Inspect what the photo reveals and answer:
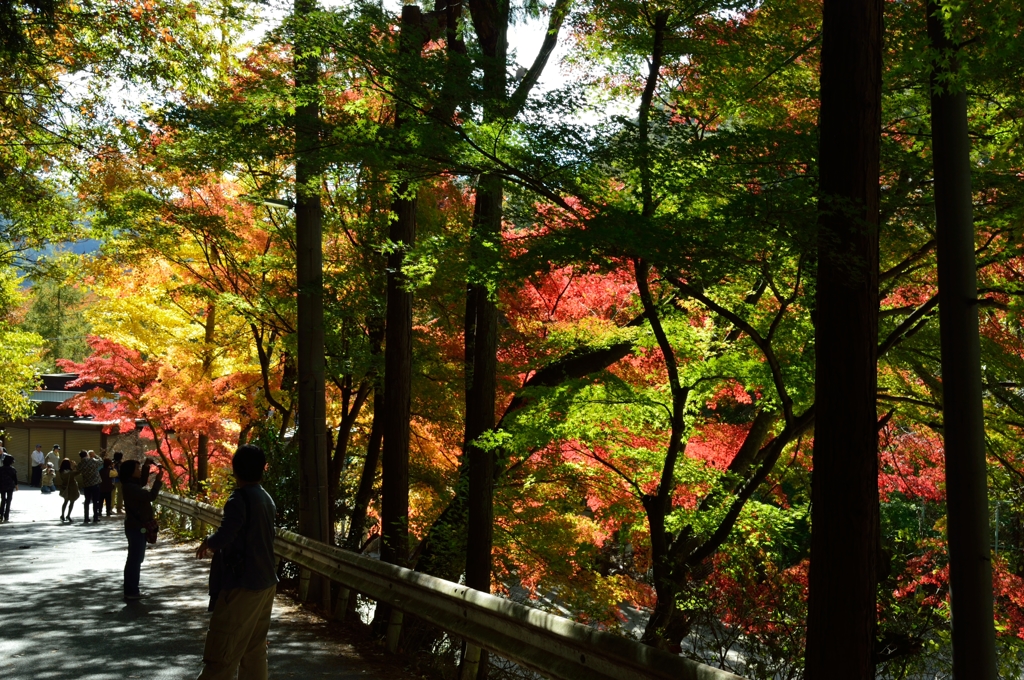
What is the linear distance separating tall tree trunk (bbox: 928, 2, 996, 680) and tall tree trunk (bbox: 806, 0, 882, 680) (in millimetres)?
565

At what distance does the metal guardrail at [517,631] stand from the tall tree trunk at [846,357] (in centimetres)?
115

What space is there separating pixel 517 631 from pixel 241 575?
6.13ft

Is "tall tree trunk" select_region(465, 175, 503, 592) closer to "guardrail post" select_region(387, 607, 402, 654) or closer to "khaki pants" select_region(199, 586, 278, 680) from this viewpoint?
"guardrail post" select_region(387, 607, 402, 654)

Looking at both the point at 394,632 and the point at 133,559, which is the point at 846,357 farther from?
the point at 133,559

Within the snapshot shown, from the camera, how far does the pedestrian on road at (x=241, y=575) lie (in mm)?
5863

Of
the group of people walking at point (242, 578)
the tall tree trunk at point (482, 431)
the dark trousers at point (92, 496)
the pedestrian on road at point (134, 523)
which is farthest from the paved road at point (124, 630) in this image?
the dark trousers at point (92, 496)

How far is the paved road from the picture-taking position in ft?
24.5

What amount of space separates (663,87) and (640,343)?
2859mm

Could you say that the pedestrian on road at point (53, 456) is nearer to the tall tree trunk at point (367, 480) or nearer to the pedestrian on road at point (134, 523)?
the tall tree trunk at point (367, 480)

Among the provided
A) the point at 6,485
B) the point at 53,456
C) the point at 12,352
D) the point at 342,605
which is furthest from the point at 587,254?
the point at 53,456

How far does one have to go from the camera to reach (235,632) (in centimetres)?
589

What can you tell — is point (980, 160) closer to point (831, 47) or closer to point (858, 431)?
point (831, 47)

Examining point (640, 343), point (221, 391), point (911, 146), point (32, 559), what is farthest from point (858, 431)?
point (221, 391)

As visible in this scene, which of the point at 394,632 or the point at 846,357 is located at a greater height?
the point at 846,357
